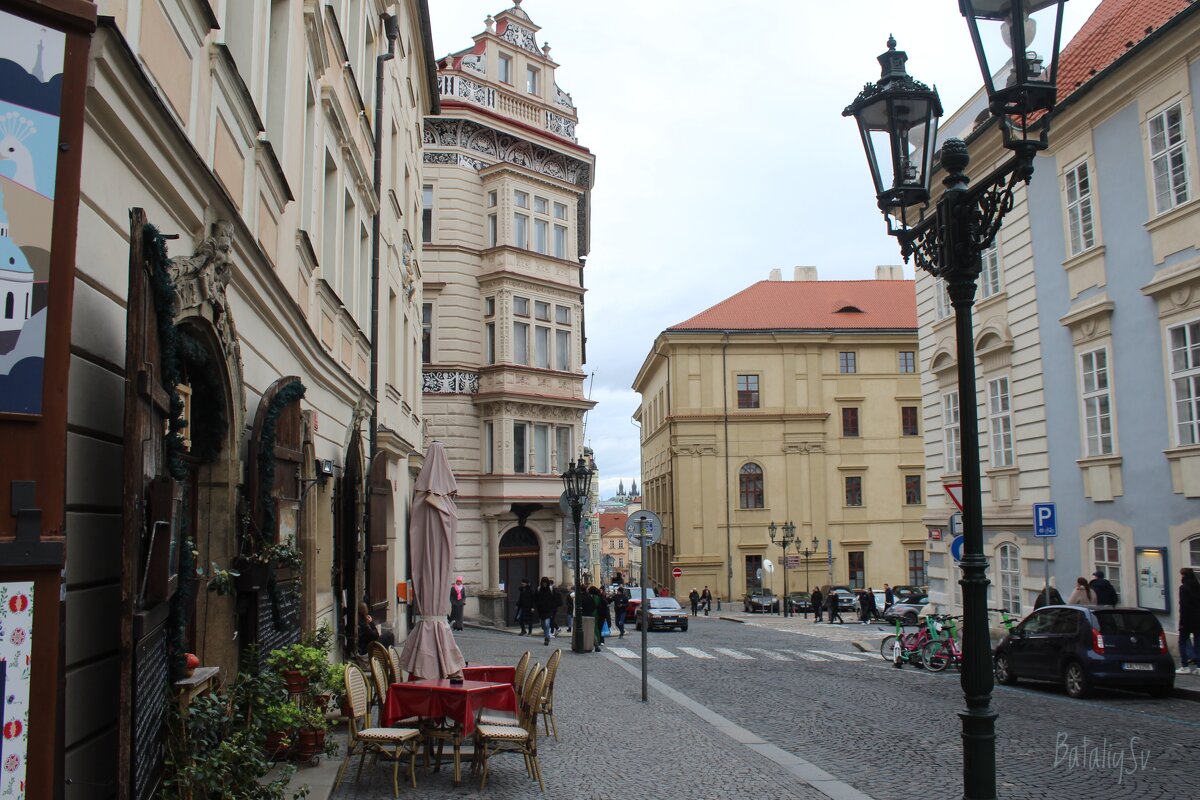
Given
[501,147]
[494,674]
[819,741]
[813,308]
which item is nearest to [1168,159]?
[819,741]

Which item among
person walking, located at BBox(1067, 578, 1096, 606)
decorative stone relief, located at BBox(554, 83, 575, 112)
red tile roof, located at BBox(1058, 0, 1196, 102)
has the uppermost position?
decorative stone relief, located at BBox(554, 83, 575, 112)

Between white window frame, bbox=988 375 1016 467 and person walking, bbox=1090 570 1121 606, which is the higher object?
white window frame, bbox=988 375 1016 467

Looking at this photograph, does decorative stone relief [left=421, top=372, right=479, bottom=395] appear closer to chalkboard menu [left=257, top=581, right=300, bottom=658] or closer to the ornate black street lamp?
the ornate black street lamp

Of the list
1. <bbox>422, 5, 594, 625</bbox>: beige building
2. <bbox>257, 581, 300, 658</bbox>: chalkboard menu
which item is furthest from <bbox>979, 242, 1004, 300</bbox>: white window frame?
<bbox>257, 581, 300, 658</bbox>: chalkboard menu

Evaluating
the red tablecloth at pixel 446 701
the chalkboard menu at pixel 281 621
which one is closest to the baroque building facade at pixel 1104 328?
the red tablecloth at pixel 446 701

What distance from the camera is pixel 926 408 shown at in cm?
2962

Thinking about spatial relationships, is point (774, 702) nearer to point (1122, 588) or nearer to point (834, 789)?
point (834, 789)

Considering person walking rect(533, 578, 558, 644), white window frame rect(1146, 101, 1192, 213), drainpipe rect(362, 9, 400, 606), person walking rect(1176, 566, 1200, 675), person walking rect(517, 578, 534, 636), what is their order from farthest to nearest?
person walking rect(517, 578, 534, 636) < person walking rect(533, 578, 558, 644) < drainpipe rect(362, 9, 400, 606) < white window frame rect(1146, 101, 1192, 213) < person walking rect(1176, 566, 1200, 675)

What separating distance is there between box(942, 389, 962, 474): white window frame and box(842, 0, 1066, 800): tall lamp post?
22.5 metres

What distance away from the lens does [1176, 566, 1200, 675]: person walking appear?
16.5 m

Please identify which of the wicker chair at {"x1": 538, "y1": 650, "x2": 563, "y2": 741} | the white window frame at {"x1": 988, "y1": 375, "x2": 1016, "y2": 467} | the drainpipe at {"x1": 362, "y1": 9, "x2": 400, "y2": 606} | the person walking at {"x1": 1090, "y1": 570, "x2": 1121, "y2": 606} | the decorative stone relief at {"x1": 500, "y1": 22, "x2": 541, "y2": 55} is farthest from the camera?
the decorative stone relief at {"x1": 500, "y1": 22, "x2": 541, "y2": 55}

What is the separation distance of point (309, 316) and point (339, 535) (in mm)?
3857

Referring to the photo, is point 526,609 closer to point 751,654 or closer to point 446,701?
point 751,654

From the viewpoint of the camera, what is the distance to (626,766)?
9.91m
